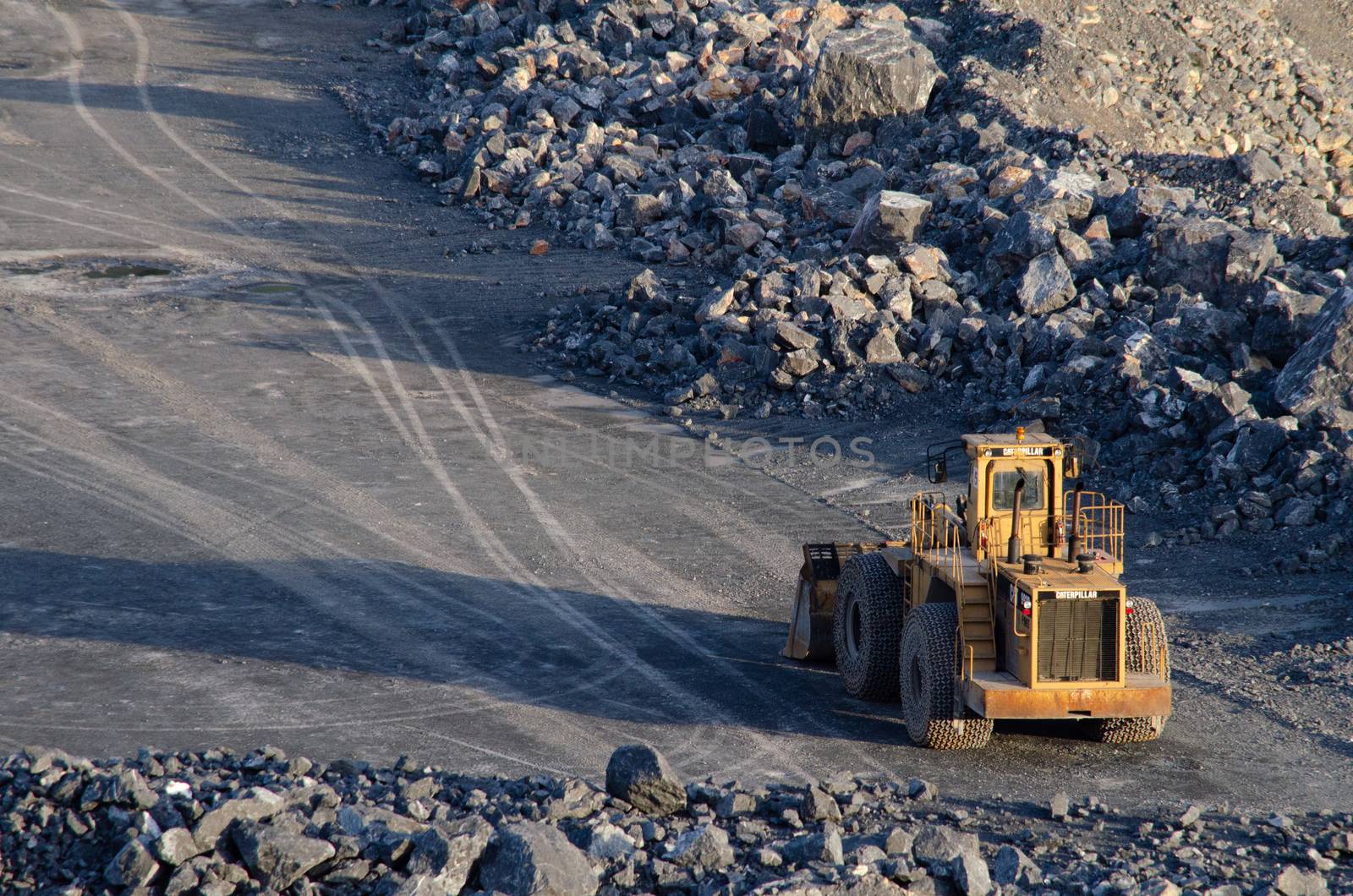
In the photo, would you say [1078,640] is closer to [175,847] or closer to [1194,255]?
[175,847]

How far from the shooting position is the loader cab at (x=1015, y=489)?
11227 mm

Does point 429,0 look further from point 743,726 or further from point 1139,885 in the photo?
point 1139,885

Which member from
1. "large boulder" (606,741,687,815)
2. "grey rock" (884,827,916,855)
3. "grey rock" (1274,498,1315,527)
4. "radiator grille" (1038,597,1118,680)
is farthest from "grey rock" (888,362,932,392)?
"grey rock" (884,827,916,855)

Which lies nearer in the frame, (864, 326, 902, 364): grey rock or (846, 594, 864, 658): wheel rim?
(846, 594, 864, 658): wheel rim

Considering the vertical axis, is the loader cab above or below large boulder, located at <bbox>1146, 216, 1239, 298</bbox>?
below

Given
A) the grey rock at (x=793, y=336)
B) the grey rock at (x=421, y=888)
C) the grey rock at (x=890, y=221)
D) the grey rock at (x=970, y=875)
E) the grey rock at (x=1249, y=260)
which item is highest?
the grey rock at (x=890, y=221)

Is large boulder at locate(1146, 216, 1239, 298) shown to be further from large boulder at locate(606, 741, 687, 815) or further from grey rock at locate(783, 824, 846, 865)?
grey rock at locate(783, 824, 846, 865)

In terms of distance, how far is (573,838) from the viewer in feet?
26.7

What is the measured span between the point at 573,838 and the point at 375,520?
9417 millimetres

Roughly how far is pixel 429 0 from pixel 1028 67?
18.6 meters

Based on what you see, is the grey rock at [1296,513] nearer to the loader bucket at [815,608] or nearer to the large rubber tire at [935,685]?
the loader bucket at [815,608]

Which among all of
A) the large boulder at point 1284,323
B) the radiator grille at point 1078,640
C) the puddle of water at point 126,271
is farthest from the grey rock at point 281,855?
the puddle of water at point 126,271

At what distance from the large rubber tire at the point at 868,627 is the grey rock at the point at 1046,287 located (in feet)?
31.1

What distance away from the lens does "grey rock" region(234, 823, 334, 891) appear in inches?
291
